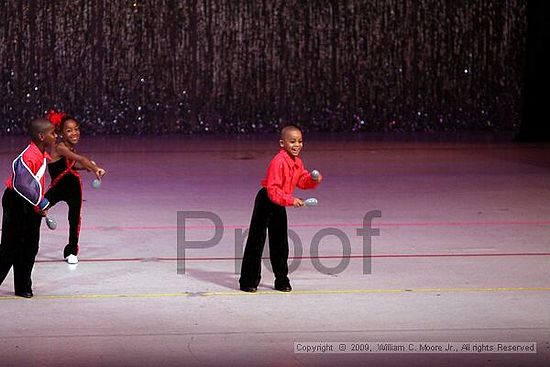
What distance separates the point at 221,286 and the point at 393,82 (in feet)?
46.9

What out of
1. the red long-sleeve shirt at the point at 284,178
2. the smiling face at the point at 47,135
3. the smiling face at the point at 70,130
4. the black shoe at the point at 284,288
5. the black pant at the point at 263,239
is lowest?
the black shoe at the point at 284,288

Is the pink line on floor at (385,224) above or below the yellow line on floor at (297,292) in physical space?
below

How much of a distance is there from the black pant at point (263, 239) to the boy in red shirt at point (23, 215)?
1.30m

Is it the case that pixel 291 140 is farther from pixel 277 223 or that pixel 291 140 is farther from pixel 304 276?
pixel 304 276

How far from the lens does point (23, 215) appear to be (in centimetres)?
736

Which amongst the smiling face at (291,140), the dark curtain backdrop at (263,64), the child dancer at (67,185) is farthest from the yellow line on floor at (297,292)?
the dark curtain backdrop at (263,64)

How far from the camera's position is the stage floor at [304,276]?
6.05 metres

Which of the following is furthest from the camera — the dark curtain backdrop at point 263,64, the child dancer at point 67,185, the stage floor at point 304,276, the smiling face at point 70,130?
the dark curtain backdrop at point 263,64

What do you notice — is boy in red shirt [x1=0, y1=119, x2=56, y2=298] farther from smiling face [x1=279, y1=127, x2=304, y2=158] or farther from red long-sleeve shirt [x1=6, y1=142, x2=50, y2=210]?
smiling face [x1=279, y1=127, x2=304, y2=158]

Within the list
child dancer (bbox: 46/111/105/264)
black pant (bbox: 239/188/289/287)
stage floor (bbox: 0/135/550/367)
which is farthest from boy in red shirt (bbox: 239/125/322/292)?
child dancer (bbox: 46/111/105/264)

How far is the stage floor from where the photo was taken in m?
6.05

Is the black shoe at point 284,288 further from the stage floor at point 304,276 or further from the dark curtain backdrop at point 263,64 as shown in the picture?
the dark curtain backdrop at point 263,64

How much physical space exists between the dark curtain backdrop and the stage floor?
6.43 metres

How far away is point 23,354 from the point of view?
5.87m
